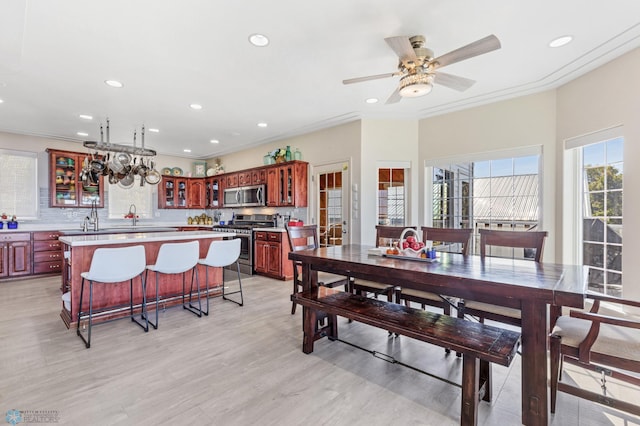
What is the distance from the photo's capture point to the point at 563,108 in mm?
3574

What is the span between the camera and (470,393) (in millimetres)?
1636

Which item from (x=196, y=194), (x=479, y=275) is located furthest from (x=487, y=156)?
(x=196, y=194)

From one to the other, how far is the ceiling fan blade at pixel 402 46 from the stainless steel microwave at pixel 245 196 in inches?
173

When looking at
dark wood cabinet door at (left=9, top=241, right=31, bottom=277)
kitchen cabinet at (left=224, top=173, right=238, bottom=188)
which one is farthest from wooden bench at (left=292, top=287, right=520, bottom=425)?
dark wood cabinet door at (left=9, top=241, right=31, bottom=277)

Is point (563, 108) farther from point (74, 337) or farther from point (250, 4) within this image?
point (74, 337)

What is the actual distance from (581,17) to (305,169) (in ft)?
13.9

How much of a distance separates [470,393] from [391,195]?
12.0 feet

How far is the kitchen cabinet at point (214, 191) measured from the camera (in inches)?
302

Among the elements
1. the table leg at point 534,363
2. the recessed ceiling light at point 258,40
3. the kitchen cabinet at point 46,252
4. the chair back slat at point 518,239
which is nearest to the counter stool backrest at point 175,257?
the recessed ceiling light at point 258,40

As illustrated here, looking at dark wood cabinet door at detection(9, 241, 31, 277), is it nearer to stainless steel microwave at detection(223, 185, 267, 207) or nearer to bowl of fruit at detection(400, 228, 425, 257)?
stainless steel microwave at detection(223, 185, 267, 207)

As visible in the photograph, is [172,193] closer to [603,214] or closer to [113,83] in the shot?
[113,83]

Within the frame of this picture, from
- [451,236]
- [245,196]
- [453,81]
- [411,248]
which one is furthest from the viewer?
[245,196]

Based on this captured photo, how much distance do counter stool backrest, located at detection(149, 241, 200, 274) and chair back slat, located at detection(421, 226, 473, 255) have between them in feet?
8.47

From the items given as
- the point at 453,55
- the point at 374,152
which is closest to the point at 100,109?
the point at 374,152
